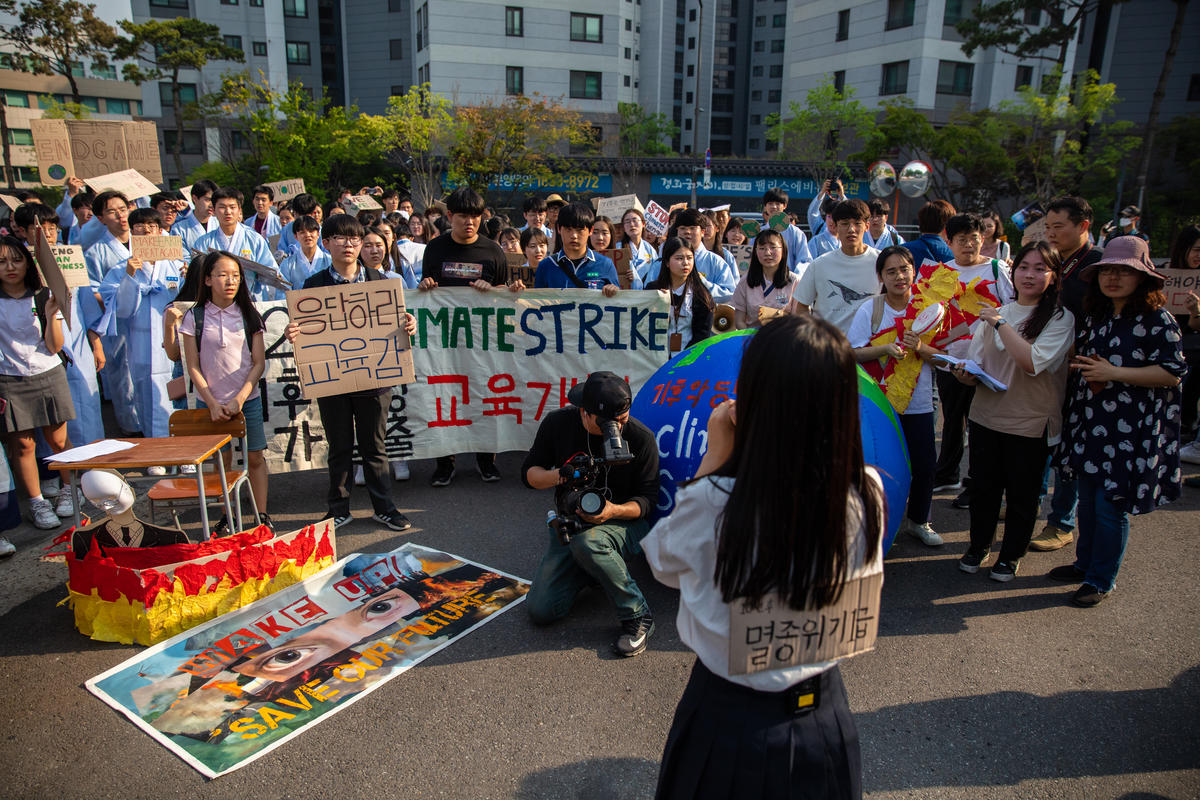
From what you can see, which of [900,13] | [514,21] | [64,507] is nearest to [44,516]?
[64,507]

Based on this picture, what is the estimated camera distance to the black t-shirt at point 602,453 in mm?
3895

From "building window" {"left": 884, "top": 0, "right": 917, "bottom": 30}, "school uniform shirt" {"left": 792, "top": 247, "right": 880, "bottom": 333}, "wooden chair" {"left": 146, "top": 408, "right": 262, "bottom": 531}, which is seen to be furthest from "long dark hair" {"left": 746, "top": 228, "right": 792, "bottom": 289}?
"building window" {"left": 884, "top": 0, "right": 917, "bottom": 30}

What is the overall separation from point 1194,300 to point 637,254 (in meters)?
4.82

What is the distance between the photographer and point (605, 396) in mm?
3594

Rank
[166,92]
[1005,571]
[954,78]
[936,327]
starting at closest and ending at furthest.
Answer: [1005,571] < [936,327] < [954,78] < [166,92]

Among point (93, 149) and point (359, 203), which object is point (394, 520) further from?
point (359, 203)

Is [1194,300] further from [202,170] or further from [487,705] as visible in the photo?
[202,170]

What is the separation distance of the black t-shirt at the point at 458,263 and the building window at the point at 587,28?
126 feet

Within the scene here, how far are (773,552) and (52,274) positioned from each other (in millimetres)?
5225

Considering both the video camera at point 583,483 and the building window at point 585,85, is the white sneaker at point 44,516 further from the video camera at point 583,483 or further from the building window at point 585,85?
the building window at point 585,85

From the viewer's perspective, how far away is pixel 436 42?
3772cm

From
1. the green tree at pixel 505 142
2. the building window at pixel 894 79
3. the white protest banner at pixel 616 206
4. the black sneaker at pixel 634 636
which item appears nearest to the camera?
the black sneaker at pixel 634 636

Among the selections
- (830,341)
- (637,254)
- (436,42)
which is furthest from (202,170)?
(830,341)

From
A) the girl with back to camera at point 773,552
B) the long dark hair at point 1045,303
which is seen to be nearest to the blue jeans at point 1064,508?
the long dark hair at point 1045,303
